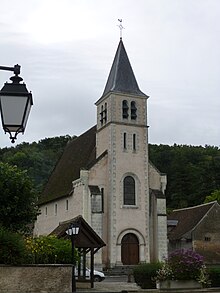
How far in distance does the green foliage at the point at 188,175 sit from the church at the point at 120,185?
33326 millimetres

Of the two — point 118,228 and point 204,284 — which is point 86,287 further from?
point 118,228

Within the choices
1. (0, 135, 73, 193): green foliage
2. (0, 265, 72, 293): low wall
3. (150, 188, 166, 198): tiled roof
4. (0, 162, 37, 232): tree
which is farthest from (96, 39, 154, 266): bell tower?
(0, 135, 73, 193): green foliage

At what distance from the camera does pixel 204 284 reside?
17.8m

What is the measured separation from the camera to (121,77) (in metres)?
43.2

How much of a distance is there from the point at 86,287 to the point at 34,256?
644 cm

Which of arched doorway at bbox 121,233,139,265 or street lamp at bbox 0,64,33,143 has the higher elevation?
street lamp at bbox 0,64,33,143

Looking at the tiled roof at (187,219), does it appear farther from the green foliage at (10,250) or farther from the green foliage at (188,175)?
the green foliage at (10,250)

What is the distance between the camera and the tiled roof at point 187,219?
46188mm

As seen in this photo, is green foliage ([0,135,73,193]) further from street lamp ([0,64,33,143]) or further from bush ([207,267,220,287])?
street lamp ([0,64,33,143])

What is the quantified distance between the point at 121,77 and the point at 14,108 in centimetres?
3867

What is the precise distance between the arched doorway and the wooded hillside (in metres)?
31.9

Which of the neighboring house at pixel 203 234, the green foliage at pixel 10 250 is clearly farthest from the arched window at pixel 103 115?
the green foliage at pixel 10 250

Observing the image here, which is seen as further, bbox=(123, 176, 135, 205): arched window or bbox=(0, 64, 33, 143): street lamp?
bbox=(123, 176, 135, 205): arched window

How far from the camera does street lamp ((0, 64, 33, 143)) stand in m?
4.92
